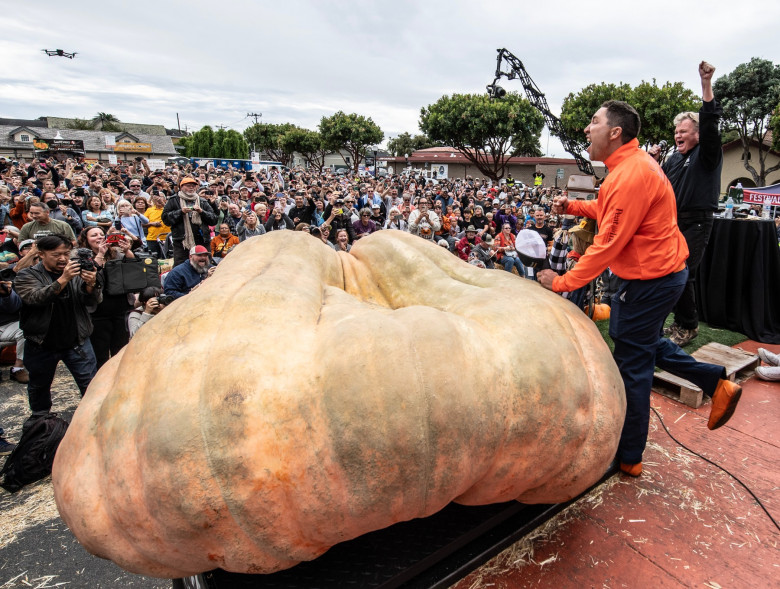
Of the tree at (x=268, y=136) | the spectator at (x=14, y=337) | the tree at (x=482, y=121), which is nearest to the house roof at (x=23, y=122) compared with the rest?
the tree at (x=268, y=136)

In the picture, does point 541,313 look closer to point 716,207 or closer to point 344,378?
point 344,378

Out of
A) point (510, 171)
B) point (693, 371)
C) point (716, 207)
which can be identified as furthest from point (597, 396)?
point (510, 171)

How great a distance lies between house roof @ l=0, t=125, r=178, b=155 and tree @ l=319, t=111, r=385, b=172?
88.0 feet

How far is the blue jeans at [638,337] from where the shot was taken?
260 cm

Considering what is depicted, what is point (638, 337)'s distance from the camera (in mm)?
2650

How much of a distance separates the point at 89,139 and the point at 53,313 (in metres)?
77.9

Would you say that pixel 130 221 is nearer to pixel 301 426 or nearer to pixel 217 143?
pixel 301 426

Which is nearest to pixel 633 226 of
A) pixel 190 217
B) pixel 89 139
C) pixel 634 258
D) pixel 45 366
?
pixel 634 258

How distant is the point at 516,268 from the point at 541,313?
8.53 meters

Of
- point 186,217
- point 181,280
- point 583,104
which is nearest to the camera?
point 181,280

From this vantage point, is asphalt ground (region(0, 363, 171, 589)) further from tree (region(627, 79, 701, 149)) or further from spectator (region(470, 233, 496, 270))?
tree (region(627, 79, 701, 149))

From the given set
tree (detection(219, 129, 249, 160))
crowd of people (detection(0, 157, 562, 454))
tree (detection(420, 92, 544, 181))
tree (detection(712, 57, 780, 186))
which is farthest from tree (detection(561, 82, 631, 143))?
tree (detection(219, 129, 249, 160))

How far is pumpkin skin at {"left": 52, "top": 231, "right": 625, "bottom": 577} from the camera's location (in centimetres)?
155

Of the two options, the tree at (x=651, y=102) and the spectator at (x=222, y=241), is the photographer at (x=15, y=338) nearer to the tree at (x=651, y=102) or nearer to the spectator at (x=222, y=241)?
the spectator at (x=222, y=241)
